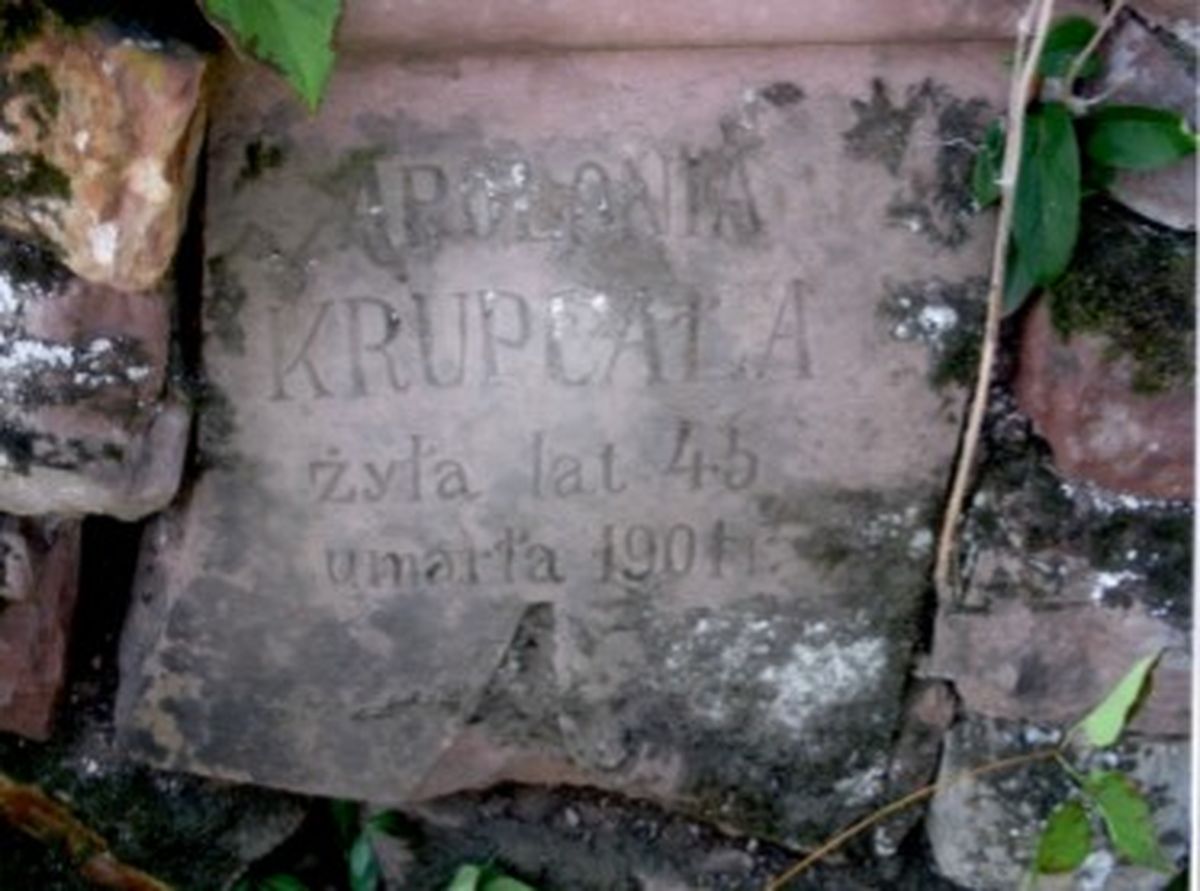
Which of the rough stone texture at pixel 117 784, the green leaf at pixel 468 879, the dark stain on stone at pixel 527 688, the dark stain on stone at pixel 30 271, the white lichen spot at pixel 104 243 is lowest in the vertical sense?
the green leaf at pixel 468 879

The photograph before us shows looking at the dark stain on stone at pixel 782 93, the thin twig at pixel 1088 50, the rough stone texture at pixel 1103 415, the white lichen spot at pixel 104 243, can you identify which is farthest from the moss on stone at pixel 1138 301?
the white lichen spot at pixel 104 243

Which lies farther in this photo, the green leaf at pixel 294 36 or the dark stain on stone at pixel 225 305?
the dark stain on stone at pixel 225 305

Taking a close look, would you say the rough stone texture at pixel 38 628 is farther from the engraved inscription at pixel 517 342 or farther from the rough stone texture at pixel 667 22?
the rough stone texture at pixel 667 22

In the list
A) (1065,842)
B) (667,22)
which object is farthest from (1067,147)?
(1065,842)

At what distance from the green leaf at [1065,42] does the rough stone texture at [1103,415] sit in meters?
0.20

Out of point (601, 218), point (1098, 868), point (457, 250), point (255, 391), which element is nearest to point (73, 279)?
point (255, 391)

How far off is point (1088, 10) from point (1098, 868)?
2.57 feet

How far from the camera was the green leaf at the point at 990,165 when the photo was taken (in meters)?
1.82

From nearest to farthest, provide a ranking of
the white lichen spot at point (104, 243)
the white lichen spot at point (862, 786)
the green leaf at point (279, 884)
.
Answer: the white lichen spot at point (104, 243), the white lichen spot at point (862, 786), the green leaf at point (279, 884)

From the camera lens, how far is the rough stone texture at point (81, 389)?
1.82m

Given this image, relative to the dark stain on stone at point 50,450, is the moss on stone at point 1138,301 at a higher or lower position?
higher

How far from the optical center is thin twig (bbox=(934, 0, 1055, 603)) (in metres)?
1.75

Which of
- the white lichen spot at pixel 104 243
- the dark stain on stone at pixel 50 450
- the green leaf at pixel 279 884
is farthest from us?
the green leaf at pixel 279 884

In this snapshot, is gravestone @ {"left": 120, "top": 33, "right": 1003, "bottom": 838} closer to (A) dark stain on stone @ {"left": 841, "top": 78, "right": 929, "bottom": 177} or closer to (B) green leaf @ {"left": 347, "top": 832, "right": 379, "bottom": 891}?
(A) dark stain on stone @ {"left": 841, "top": 78, "right": 929, "bottom": 177}
